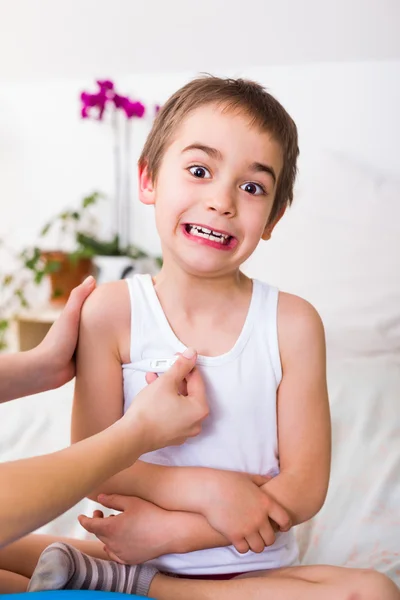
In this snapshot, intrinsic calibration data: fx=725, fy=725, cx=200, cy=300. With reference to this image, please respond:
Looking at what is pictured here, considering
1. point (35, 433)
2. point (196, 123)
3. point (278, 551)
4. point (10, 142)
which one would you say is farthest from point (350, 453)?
point (10, 142)

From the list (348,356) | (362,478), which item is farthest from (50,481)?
(348,356)

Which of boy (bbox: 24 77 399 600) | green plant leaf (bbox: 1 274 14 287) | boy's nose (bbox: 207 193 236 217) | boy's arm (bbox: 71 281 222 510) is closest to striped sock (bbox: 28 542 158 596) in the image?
boy (bbox: 24 77 399 600)

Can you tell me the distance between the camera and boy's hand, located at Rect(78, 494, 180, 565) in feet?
3.06

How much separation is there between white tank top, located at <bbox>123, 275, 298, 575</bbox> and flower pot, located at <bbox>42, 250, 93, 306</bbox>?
1.83 meters

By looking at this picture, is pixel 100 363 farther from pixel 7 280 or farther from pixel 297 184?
pixel 7 280

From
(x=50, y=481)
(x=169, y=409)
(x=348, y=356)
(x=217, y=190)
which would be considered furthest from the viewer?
(x=348, y=356)

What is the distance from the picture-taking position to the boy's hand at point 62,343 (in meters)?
1.03

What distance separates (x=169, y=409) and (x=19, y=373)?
0.93 ft

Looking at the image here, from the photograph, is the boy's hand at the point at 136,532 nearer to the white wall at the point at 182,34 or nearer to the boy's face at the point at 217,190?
the boy's face at the point at 217,190

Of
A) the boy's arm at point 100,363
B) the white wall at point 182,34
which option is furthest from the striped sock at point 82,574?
the white wall at point 182,34

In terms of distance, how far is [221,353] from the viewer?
1033mm

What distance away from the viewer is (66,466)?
2.36ft

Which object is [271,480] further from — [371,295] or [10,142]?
[10,142]

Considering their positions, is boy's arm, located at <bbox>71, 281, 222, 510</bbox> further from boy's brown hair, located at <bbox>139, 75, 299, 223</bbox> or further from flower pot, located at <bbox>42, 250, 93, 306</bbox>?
flower pot, located at <bbox>42, 250, 93, 306</bbox>
